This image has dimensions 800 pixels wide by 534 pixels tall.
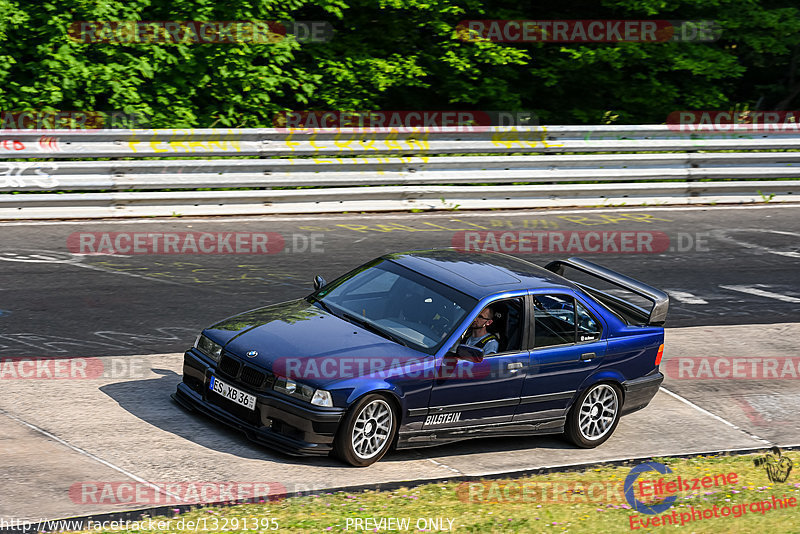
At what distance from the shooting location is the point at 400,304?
27.1 feet

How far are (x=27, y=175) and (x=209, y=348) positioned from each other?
6.62m

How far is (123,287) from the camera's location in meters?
11.1

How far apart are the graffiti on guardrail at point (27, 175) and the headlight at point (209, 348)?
6323 mm

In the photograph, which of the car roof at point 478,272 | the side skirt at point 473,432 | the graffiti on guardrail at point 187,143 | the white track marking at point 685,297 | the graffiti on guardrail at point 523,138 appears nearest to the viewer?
the side skirt at point 473,432

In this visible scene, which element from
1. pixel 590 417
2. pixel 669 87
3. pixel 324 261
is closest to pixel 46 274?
pixel 324 261

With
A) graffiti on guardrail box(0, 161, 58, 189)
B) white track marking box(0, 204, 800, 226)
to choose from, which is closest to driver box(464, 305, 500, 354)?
white track marking box(0, 204, 800, 226)

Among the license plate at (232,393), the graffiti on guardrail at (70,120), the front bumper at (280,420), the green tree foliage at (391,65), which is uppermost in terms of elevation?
the green tree foliage at (391,65)

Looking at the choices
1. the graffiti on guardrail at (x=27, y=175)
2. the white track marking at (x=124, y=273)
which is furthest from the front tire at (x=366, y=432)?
the graffiti on guardrail at (x=27, y=175)

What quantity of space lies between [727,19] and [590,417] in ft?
44.4

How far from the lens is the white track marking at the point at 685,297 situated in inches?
503

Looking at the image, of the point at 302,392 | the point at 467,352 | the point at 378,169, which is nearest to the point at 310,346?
the point at 302,392

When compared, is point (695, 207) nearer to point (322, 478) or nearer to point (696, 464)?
point (696, 464)

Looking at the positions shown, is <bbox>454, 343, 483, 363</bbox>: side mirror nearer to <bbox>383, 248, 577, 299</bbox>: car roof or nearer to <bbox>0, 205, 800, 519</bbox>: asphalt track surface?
<bbox>383, 248, 577, 299</bbox>: car roof

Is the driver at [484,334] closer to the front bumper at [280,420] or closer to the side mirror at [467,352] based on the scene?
the side mirror at [467,352]
